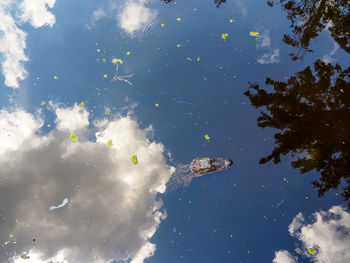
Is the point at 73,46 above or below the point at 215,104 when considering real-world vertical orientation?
above

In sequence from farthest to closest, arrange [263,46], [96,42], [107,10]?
[107,10] → [96,42] → [263,46]

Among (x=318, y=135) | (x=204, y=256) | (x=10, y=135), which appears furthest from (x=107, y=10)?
(x=204, y=256)

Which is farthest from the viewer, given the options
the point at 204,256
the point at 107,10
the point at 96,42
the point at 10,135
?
the point at 107,10

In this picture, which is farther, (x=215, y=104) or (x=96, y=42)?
(x=96, y=42)

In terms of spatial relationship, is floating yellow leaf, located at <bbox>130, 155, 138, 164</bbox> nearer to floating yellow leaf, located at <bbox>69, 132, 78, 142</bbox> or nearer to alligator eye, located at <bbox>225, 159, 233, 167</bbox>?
floating yellow leaf, located at <bbox>69, 132, 78, 142</bbox>

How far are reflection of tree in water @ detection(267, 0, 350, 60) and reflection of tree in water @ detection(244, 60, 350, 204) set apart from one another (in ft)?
2.53

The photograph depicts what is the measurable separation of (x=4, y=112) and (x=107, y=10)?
380cm

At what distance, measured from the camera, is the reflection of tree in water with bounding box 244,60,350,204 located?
158 inches

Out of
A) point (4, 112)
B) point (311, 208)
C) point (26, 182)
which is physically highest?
point (4, 112)

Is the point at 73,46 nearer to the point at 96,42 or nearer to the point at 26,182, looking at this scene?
the point at 96,42

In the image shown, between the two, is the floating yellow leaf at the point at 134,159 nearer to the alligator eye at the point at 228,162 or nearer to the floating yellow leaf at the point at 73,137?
the floating yellow leaf at the point at 73,137

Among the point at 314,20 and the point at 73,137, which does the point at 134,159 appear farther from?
the point at 314,20

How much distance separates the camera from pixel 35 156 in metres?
4.54

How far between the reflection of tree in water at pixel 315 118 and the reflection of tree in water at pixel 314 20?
77 cm
